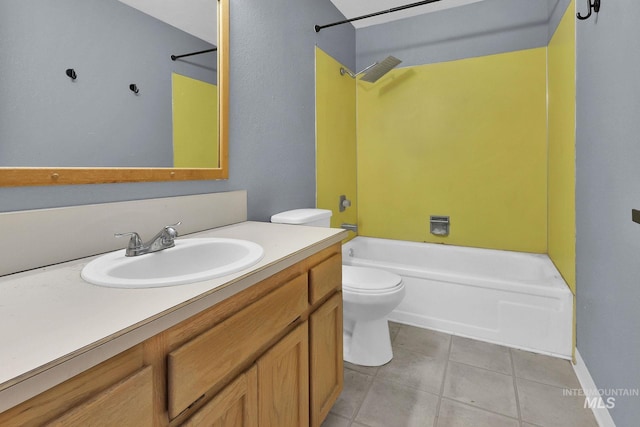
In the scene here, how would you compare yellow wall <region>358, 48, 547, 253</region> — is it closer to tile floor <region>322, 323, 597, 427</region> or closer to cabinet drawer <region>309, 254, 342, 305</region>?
tile floor <region>322, 323, 597, 427</region>

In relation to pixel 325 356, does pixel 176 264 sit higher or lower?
higher

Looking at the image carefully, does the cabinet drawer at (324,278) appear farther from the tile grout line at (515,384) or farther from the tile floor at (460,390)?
the tile grout line at (515,384)

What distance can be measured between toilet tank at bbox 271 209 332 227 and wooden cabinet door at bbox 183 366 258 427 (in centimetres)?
96

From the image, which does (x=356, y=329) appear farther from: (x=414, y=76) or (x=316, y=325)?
(x=414, y=76)

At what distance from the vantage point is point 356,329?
187cm

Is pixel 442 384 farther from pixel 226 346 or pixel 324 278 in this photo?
pixel 226 346

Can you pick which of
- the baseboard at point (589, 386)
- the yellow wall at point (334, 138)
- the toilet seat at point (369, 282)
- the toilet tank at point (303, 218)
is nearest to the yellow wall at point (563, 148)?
the baseboard at point (589, 386)

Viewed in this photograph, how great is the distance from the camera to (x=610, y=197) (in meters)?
1.29

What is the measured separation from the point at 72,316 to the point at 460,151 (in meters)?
2.73

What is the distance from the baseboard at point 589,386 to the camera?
130 cm

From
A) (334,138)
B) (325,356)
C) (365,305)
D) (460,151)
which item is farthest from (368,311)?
(460,151)

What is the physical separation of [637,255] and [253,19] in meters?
1.90

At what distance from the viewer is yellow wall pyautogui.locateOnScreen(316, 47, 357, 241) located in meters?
2.41

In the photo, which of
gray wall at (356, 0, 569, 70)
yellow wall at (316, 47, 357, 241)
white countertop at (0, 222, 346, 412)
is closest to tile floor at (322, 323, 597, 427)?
white countertop at (0, 222, 346, 412)
